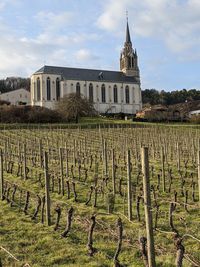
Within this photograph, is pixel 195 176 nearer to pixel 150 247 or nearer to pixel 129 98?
pixel 150 247

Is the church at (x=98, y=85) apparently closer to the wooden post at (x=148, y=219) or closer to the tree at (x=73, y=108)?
the tree at (x=73, y=108)

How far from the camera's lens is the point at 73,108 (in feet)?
186

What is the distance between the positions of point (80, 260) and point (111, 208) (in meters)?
3.28

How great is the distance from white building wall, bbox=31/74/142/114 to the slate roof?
3.22 ft

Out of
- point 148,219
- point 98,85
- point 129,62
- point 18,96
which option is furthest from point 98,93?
point 148,219

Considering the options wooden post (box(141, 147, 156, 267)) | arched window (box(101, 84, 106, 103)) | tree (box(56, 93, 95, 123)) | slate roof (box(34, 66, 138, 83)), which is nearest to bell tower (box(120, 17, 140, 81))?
slate roof (box(34, 66, 138, 83))

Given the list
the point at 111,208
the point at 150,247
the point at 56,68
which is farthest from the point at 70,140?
the point at 56,68

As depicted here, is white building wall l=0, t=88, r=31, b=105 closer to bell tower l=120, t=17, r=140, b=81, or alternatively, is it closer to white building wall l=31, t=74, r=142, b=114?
white building wall l=31, t=74, r=142, b=114

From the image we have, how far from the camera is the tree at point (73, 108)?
183ft

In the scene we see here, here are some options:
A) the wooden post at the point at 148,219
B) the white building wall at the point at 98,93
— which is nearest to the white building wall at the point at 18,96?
the white building wall at the point at 98,93

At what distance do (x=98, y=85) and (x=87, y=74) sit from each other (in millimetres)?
3596

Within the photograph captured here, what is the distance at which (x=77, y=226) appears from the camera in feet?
25.5

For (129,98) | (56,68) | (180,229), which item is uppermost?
(56,68)

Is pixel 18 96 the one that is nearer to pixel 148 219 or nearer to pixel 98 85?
pixel 98 85
